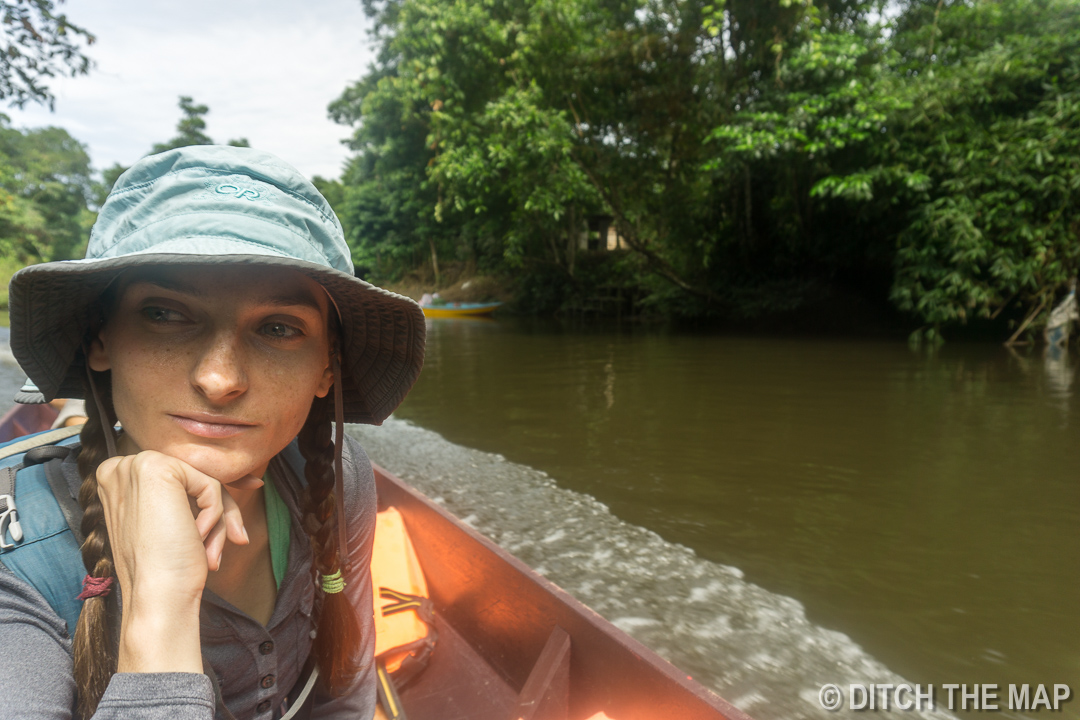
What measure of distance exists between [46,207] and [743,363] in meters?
36.0

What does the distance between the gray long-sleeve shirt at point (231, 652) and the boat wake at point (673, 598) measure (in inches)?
71.1

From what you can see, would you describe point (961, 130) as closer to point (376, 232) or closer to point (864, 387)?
point (864, 387)

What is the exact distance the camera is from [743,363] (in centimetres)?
973

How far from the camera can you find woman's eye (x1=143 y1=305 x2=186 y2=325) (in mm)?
874

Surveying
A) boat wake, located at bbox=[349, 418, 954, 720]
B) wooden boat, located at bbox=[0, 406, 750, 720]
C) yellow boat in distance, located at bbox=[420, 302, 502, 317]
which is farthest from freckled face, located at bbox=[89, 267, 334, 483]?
yellow boat in distance, located at bbox=[420, 302, 502, 317]

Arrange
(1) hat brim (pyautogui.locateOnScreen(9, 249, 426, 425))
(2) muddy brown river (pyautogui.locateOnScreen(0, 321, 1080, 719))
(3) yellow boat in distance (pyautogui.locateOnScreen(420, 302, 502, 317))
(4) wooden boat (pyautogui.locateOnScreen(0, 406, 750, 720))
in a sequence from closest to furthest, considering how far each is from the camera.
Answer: (1) hat brim (pyautogui.locateOnScreen(9, 249, 426, 425))
(4) wooden boat (pyautogui.locateOnScreen(0, 406, 750, 720))
(2) muddy brown river (pyautogui.locateOnScreen(0, 321, 1080, 719))
(3) yellow boat in distance (pyautogui.locateOnScreen(420, 302, 502, 317))

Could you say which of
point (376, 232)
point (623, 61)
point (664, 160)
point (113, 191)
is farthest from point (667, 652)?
point (376, 232)

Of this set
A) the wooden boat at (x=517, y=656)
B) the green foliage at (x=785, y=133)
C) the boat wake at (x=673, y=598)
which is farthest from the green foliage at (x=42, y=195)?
the wooden boat at (x=517, y=656)

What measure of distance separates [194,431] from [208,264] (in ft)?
0.77

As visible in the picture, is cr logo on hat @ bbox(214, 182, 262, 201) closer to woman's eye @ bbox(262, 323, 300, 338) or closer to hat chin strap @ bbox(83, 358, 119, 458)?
woman's eye @ bbox(262, 323, 300, 338)

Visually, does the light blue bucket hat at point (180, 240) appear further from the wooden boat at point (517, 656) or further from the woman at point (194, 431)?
the wooden boat at point (517, 656)

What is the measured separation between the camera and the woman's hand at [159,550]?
0.74 meters

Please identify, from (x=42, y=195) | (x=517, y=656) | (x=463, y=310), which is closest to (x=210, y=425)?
(x=517, y=656)

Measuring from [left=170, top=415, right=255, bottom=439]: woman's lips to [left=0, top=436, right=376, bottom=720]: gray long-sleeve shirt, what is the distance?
0.65 ft
